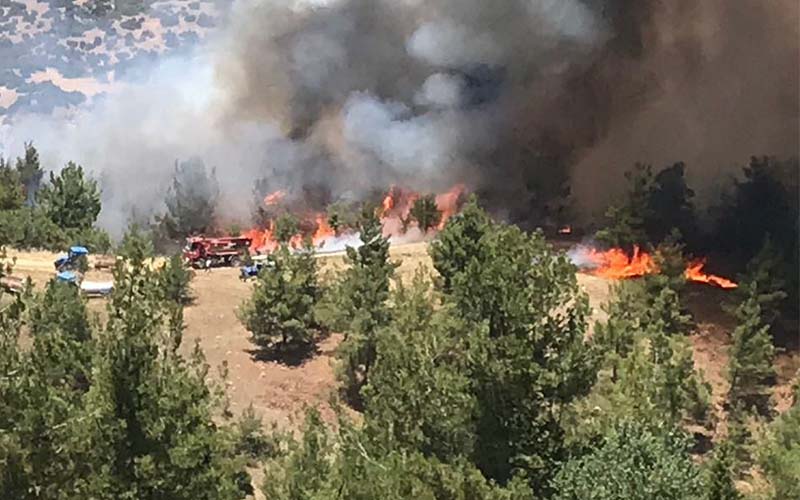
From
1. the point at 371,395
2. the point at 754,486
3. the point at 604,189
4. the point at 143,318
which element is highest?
the point at 604,189

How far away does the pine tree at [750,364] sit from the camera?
89.7ft

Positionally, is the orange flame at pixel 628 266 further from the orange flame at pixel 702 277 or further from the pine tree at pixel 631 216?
the pine tree at pixel 631 216

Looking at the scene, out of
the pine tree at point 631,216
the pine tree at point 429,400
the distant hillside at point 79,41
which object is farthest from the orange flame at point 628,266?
the distant hillside at point 79,41

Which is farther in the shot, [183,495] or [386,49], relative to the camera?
[386,49]

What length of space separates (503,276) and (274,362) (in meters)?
14.7

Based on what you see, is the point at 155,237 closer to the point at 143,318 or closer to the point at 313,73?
the point at 313,73

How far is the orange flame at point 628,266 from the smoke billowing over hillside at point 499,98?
553 cm

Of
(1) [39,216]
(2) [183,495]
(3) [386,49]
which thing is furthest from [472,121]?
(2) [183,495]

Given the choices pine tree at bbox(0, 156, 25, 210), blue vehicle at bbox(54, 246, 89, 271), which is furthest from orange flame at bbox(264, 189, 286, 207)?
Answer: blue vehicle at bbox(54, 246, 89, 271)

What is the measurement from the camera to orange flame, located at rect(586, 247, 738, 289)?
35.0 meters

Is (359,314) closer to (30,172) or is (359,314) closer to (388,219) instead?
(388,219)

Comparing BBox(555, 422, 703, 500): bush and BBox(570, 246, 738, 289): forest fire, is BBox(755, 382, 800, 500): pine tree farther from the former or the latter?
BBox(570, 246, 738, 289): forest fire

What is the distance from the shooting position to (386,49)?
44938 mm

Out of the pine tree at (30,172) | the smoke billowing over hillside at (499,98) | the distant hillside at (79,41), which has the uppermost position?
the distant hillside at (79,41)
